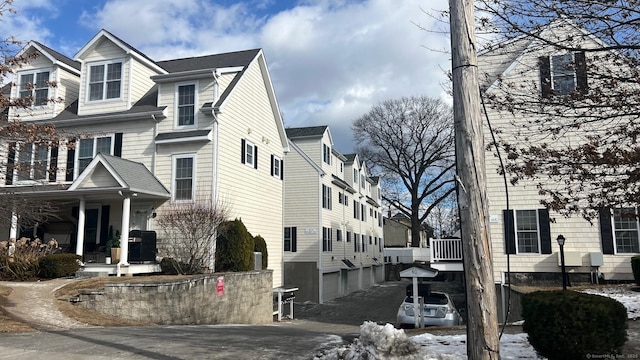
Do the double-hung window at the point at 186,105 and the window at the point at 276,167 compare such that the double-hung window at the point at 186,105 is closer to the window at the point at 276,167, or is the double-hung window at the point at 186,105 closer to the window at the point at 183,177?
the window at the point at 183,177

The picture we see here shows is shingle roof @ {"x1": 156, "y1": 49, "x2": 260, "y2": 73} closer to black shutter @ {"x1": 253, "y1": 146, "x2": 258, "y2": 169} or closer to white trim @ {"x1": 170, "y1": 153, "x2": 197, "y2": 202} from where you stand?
black shutter @ {"x1": 253, "y1": 146, "x2": 258, "y2": 169}

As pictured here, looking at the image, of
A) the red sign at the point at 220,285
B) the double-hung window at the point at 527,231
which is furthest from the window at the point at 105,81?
the double-hung window at the point at 527,231

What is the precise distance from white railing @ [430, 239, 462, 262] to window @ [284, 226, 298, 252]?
1073 centimetres

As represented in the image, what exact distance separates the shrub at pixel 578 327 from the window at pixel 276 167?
18420 mm

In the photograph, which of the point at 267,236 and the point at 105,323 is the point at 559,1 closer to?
the point at 105,323

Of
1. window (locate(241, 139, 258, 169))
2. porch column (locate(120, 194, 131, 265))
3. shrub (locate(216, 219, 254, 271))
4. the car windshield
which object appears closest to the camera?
the car windshield

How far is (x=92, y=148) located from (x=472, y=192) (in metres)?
17.9

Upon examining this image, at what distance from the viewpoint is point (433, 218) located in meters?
76.7

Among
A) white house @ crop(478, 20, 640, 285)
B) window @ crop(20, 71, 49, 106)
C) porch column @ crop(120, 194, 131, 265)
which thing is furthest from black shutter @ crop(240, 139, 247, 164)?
white house @ crop(478, 20, 640, 285)

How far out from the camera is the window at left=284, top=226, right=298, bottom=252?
27.4 m

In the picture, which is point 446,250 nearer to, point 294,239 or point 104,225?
point 294,239

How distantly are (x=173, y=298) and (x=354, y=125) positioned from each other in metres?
35.2

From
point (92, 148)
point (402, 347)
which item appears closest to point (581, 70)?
point (402, 347)

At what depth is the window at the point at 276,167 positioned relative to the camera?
76.9 ft
